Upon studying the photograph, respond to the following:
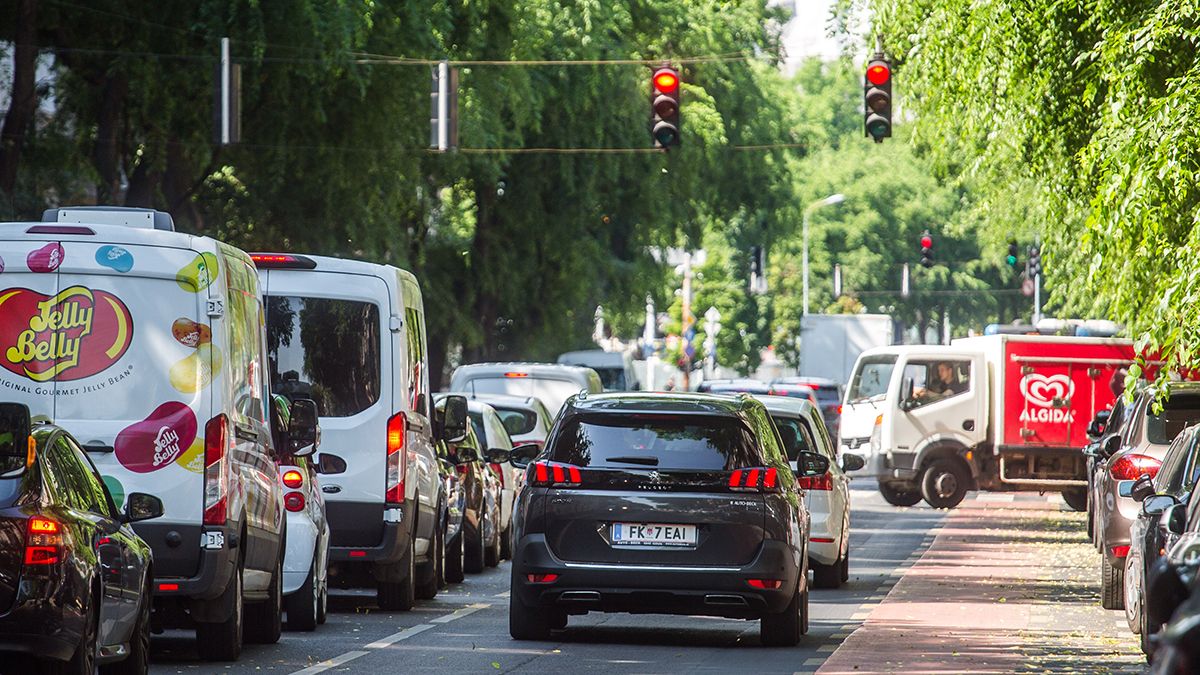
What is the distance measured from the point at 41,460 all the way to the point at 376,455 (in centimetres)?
681

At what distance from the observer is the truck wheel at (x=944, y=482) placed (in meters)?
34.0

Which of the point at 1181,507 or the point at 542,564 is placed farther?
the point at 542,564

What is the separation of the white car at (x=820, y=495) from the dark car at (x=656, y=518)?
16.1ft

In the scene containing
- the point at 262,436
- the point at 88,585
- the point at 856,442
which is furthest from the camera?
the point at 856,442

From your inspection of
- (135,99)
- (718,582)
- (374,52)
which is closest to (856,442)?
(374,52)

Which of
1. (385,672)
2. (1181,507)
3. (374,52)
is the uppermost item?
(374,52)

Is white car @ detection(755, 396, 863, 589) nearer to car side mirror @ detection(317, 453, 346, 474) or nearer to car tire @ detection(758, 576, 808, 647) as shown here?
car side mirror @ detection(317, 453, 346, 474)

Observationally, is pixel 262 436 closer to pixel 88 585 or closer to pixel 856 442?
pixel 88 585

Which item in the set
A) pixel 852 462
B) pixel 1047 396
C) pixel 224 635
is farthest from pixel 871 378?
pixel 224 635

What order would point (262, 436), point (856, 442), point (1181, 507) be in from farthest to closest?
point (856, 442), point (262, 436), point (1181, 507)

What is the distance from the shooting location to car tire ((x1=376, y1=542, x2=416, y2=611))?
58.6ft

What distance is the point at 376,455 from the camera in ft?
56.4

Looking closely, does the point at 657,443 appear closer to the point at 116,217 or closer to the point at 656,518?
the point at 656,518

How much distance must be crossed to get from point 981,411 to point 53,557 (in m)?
24.9
